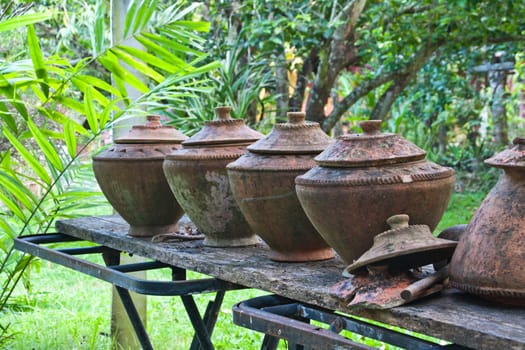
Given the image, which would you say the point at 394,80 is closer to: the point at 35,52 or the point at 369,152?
the point at 35,52

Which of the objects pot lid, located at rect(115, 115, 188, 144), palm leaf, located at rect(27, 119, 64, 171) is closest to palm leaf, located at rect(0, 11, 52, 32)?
palm leaf, located at rect(27, 119, 64, 171)

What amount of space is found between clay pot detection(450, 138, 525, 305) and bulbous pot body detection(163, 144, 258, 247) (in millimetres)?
851

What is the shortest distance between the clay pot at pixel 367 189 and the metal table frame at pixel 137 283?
0.37 meters

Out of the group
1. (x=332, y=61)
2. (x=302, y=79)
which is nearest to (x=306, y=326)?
(x=332, y=61)

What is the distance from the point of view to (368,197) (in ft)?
5.39

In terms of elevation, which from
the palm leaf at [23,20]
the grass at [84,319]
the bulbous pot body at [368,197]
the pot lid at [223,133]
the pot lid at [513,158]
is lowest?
the grass at [84,319]

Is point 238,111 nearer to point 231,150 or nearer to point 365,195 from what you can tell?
point 231,150

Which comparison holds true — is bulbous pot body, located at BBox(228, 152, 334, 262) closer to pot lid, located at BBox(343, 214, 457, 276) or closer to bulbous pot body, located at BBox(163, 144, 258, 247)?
bulbous pot body, located at BBox(163, 144, 258, 247)

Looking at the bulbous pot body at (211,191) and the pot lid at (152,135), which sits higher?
the pot lid at (152,135)

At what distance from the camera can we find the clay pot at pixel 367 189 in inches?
64.9

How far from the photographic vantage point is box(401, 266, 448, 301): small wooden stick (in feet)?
4.79

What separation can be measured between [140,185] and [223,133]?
384 mm

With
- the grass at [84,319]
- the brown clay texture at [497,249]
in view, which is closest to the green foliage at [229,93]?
the grass at [84,319]

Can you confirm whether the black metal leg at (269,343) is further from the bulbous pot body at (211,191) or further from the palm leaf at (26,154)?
the palm leaf at (26,154)
